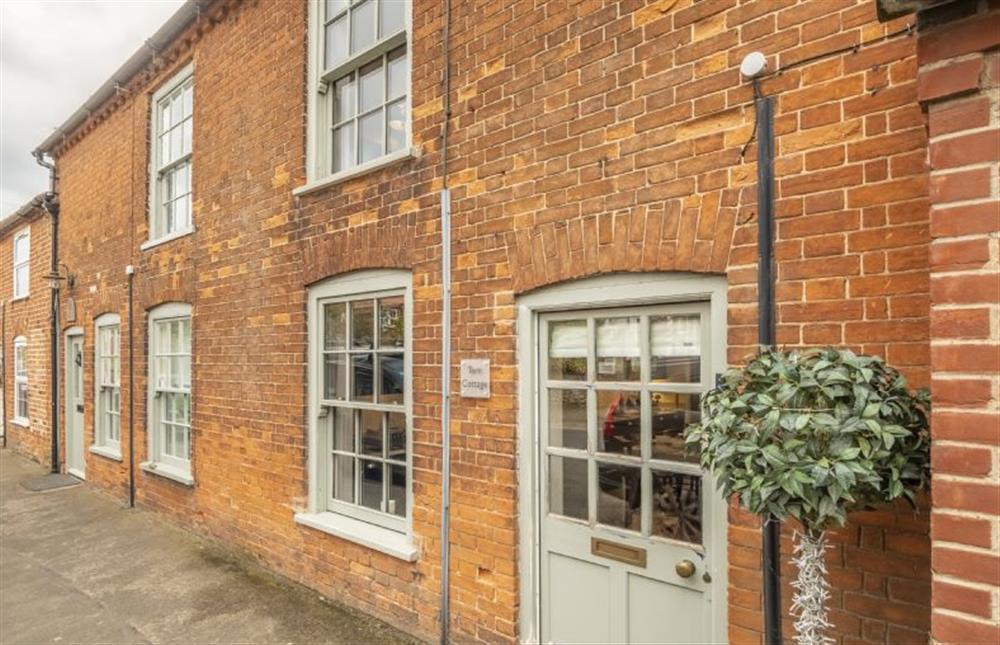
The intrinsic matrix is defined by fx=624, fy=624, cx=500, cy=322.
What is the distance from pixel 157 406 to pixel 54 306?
4.48 metres

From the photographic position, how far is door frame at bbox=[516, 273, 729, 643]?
2812 millimetres

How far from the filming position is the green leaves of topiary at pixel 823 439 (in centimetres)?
182

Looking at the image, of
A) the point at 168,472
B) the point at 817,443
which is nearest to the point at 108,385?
the point at 168,472

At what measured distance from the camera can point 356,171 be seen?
179 inches

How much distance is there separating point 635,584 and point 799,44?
259cm

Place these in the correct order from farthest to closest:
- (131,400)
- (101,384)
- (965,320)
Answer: (101,384) → (131,400) → (965,320)

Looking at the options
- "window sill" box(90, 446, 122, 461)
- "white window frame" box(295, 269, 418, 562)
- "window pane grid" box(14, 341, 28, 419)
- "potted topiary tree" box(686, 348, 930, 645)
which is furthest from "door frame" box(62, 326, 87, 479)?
"potted topiary tree" box(686, 348, 930, 645)

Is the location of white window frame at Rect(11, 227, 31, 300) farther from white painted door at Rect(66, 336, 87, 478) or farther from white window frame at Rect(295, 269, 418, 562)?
white window frame at Rect(295, 269, 418, 562)

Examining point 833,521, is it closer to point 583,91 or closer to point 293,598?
point 583,91

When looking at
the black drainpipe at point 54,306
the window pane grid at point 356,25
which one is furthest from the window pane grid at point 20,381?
the window pane grid at point 356,25

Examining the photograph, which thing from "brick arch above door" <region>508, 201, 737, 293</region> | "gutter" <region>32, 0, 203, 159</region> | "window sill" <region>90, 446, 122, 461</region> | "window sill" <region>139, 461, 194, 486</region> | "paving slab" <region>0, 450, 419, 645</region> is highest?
"gutter" <region>32, 0, 203, 159</region>

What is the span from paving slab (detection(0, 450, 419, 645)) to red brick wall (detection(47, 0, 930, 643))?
0.24 metres

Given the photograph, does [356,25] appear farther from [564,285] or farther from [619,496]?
[619,496]

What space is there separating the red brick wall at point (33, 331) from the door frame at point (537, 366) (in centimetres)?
998
